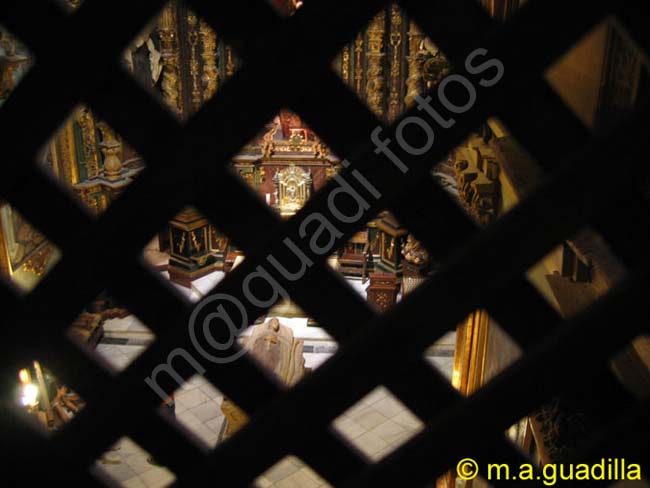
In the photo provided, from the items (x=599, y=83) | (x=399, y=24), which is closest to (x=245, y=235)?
(x=599, y=83)

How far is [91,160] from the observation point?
470 inches

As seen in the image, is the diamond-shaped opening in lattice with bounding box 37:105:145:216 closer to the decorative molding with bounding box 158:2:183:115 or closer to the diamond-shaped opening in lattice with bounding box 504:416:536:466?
the decorative molding with bounding box 158:2:183:115

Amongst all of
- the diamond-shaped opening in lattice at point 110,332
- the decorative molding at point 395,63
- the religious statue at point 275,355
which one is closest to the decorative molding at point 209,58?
the decorative molding at point 395,63

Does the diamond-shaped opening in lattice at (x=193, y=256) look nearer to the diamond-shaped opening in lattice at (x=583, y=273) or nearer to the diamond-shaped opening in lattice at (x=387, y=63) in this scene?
the diamond-shaped opening in lattice at (x=387, y=63)

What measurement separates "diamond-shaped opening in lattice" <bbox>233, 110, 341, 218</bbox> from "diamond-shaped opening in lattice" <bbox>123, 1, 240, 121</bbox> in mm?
1427

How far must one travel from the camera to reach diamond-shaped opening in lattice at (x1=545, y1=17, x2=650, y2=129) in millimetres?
2395

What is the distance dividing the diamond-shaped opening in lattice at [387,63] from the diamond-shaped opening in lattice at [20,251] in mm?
5916

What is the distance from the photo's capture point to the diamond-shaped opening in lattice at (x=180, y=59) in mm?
12641

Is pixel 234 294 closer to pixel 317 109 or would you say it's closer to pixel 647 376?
pixel 317 109

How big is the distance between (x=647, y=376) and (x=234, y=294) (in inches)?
55.4

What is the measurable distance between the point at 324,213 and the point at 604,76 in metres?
2.45

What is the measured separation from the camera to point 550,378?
0.79 meters

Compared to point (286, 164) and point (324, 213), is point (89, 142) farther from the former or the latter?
point (324, 213)

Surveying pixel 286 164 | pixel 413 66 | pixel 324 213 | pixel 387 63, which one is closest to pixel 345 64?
pixel 387 63
